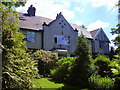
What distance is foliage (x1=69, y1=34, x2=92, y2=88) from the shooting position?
10.6m

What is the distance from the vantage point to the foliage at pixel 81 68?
1055 centimetres

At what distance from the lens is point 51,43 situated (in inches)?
899

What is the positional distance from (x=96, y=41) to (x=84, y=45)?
731 inches

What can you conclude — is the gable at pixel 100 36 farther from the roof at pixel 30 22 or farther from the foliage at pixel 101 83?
the foliage at pixel 101 83

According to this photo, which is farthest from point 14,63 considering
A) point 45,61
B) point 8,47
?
point 45,61

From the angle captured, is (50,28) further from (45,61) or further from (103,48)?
(103,48)

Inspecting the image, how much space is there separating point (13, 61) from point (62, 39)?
1833cm

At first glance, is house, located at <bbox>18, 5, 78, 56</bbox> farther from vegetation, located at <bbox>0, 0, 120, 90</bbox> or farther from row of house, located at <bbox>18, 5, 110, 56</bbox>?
vegetation, located at <bbox>0, 0, 120, 90</bbox>

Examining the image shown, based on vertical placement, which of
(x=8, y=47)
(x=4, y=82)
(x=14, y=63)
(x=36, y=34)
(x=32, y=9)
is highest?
(x=32, y=9)

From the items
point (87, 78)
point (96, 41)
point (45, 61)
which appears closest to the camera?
point (87, 78)

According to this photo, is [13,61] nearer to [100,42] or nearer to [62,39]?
[62,39]

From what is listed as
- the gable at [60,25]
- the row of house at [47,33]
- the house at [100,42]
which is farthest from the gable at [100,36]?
the gable at [60,25]

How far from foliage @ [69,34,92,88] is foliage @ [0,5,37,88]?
4699mm

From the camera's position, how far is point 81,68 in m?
10.8
